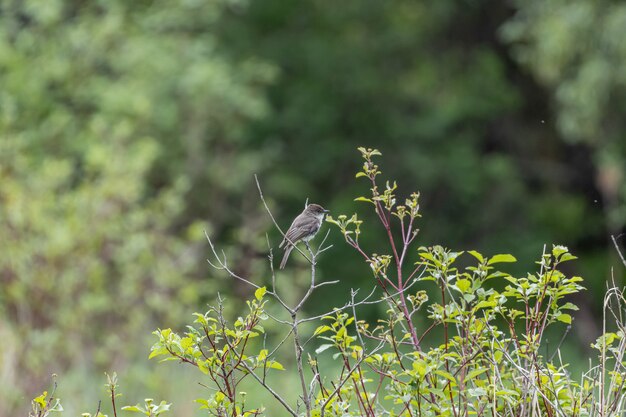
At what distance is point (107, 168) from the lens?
11.0 metres

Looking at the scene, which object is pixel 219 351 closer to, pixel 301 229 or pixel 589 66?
pixel 301 229

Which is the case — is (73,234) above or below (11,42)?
below

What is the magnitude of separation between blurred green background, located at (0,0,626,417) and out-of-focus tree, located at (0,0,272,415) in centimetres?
3

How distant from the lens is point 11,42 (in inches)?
672

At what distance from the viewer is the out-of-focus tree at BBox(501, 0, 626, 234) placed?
14227 millimetres

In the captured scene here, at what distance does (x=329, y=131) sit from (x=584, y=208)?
16.2 ft

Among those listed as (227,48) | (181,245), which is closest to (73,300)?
(181,245)

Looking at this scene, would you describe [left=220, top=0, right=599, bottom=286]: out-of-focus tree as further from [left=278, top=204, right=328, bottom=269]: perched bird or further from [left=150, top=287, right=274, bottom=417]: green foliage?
[left=150, top=287, right=274, bottom=417]: green foliage

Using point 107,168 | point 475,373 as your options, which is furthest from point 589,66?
point 475,373

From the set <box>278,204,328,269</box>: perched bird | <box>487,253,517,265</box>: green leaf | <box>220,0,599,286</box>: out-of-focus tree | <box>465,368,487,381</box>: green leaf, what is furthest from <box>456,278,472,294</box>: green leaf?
<box>220,0,599,286</box>: out-of-focus tree

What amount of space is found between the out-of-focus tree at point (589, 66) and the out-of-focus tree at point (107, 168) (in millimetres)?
4379

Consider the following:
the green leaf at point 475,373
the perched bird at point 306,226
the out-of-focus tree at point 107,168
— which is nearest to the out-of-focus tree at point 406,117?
the out-of-focus tree at point 107,168

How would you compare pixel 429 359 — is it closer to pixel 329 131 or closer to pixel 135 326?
pixel 135 326

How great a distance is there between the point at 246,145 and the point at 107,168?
7.80 m
